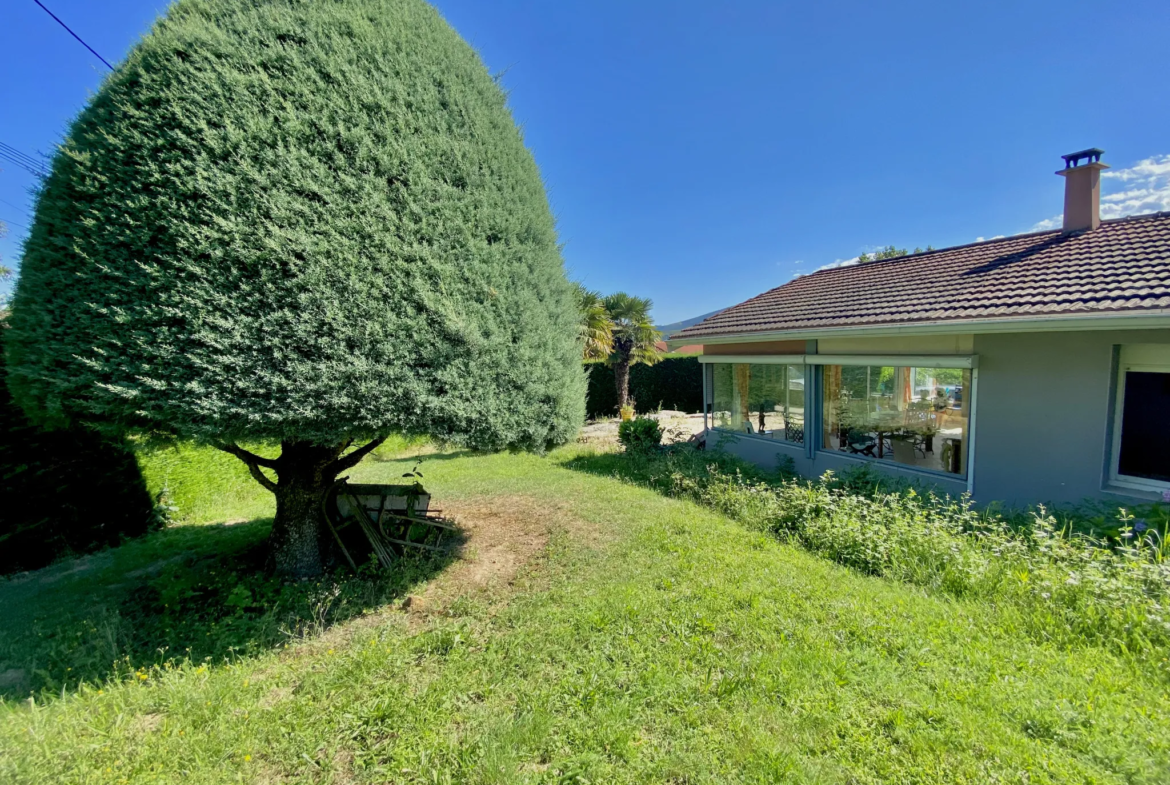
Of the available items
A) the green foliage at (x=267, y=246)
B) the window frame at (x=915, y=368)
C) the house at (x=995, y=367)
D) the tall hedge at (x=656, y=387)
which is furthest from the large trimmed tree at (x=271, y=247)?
the tall hedge at (x=656, y=387)

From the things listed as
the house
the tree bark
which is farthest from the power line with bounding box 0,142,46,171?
A: the house

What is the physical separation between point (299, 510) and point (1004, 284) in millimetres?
10798

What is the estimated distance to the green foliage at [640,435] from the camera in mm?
11641

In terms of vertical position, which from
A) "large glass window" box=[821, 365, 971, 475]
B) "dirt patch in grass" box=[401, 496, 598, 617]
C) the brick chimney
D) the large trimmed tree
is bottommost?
"dirt patch in grass" box=[401, 496, 598, 617]

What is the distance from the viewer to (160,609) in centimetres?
439

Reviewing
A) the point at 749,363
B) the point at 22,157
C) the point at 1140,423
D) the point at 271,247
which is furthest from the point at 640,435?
the point at 22,157

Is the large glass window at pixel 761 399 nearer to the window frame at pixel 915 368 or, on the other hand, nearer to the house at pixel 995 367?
the house at pixel 995 367

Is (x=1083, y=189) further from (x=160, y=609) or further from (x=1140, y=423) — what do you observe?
(x=160, y=609)

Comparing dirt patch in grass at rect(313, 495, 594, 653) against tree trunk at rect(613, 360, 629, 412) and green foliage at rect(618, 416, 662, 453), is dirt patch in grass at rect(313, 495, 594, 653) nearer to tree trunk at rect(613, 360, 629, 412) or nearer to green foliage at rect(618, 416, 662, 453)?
green foliage at rect(618, 416, 662, 453)

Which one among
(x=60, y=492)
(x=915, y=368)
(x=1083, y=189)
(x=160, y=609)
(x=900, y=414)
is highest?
(x=1083, y=189)

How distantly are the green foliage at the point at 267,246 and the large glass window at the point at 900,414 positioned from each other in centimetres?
725

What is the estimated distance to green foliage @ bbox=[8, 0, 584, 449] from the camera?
3326 mm

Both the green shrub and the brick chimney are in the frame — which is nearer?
the green shrub

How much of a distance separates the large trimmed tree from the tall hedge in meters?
17.3
